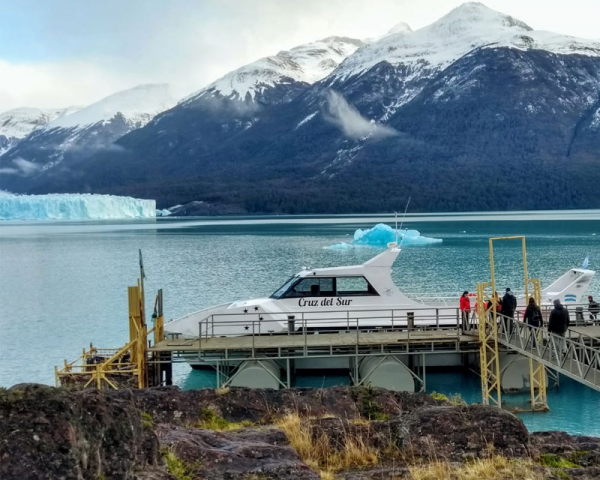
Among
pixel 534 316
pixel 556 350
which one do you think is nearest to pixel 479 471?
pixel 556 350

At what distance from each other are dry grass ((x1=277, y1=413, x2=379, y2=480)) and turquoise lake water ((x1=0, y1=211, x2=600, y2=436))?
11.1 m

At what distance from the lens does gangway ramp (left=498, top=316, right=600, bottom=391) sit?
13.8 meters

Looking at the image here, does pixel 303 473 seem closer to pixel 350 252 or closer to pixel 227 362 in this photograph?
pixel 227 362

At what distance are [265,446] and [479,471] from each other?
7.85 ft

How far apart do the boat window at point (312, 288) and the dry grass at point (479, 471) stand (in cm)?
1498

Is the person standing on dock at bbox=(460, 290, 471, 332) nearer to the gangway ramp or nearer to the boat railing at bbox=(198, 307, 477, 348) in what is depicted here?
the boat railing at bbox=(198, 307, 477, 348)

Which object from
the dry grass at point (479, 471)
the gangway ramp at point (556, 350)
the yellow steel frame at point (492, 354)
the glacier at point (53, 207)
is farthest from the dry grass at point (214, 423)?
the glacier at point (53, 207)

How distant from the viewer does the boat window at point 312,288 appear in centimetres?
2277

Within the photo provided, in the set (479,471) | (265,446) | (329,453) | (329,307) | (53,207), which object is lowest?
(329,307)

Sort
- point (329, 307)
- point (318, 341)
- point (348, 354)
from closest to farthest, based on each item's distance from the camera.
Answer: point (348, 354) → point (318, 341) → point (329, 307)

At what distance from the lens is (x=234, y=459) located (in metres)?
7.54

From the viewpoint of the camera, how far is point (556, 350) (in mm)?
14930

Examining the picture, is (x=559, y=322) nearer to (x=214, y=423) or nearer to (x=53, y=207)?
(x=214, y=423)

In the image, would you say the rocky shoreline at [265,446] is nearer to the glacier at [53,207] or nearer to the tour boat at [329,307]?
the tour boat at [329,307]
